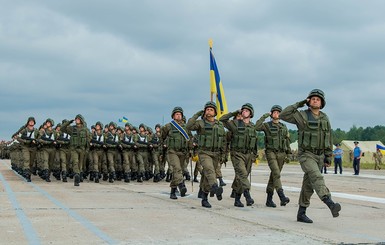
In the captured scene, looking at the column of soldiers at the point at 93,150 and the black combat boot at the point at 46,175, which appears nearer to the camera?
the column of soldiers at the point at 93,150

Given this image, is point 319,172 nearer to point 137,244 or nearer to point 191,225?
point 191,225

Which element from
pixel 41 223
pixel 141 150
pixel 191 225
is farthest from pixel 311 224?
pixel 141 150

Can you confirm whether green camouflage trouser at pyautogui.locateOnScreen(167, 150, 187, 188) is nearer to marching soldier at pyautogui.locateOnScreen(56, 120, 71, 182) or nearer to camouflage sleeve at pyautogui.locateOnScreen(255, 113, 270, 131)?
camouflage sleeve at pyautogui.locateOnScreen(255, 113, 270, 131)

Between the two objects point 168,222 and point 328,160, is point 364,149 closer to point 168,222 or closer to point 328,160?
point 328,160

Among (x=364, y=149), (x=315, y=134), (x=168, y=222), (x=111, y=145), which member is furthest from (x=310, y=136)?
(x=364, y=149)

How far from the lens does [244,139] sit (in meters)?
10.6

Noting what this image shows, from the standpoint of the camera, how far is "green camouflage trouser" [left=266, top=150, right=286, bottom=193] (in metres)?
10.6

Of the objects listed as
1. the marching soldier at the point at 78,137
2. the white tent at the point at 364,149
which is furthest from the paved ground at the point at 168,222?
the white tent at the point at 364,149

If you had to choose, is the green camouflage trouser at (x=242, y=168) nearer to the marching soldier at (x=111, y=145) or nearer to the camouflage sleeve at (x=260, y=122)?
the camouflage sleeve at (x=260, y=122)

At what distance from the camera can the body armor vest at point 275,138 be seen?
11.0 m

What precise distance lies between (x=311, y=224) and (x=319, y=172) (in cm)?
80

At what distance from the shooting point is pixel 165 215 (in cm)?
875

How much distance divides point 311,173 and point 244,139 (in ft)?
8.31

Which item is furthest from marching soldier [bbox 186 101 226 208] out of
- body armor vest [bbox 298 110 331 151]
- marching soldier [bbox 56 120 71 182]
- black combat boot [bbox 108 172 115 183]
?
marching soldier [bbox 56 120 71 182]
